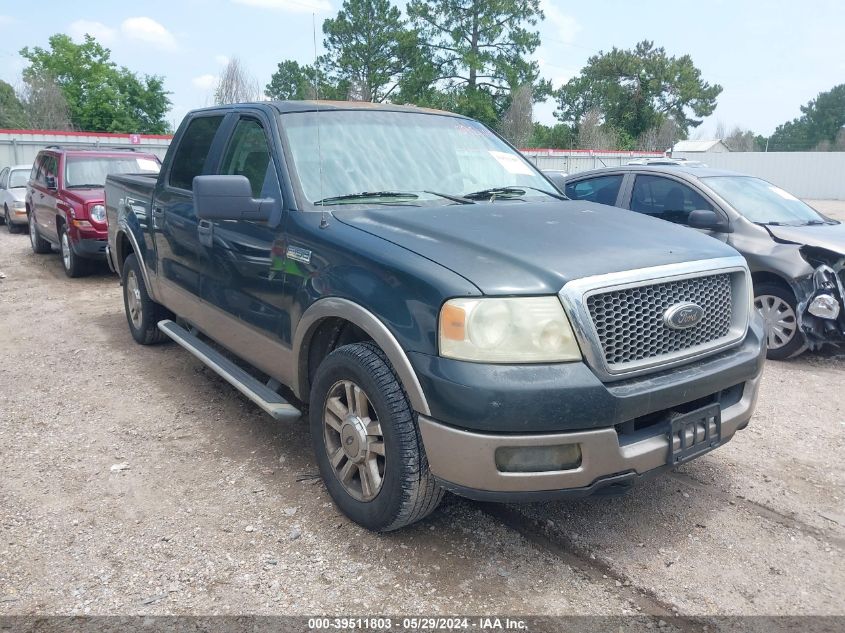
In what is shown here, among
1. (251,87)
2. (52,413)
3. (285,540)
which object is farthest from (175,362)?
(251,87)

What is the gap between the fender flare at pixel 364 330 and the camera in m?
2.66

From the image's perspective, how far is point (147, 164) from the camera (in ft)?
35.4

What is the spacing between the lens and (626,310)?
2.69 meters

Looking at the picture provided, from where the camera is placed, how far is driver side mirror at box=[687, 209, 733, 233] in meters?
6.09

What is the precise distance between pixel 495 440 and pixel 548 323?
473 millimetres

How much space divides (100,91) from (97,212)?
50582 mm

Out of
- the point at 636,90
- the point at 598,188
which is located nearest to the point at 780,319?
the point at 598,188

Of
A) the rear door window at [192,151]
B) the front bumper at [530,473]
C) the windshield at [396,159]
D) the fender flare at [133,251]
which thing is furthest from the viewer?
the fender flare at [133,251]

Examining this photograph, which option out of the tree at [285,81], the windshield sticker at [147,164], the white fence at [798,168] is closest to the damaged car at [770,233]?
the windshield sticker at [147,164]

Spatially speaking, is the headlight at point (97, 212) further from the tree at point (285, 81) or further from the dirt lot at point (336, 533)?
the tree at point (285, 81)

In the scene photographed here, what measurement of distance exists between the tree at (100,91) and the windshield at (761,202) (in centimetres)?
5059

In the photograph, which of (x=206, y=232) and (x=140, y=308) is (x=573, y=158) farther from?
(x=206, y=232)

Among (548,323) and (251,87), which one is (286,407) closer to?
(548,323)

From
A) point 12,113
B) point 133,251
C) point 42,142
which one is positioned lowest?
point 133,251
